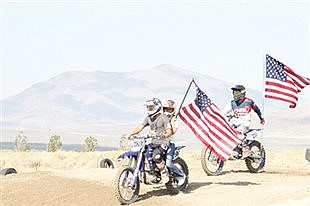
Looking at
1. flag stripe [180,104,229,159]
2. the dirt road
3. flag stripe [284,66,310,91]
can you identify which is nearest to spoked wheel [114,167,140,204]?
the dirt road

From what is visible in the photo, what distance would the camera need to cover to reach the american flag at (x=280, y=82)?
1830 cm

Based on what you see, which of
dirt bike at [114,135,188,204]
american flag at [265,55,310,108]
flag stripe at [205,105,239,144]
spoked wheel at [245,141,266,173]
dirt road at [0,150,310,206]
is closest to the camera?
dirt road at [0,150,310,206]

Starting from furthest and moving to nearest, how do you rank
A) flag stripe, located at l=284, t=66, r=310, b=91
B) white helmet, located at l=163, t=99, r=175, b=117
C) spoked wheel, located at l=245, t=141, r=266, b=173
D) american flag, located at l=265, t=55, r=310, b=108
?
flag stripe, located at l=284, t=66, r=310, b=91
american flag, located at l=265, t=55, r=310, b=108
spoked wheel, located at l=245, t=141, r=266, b=173
white helmet, located at l=163, t=99, r=175, b=117

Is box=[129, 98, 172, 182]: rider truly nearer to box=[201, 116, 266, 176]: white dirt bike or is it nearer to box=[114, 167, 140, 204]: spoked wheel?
box=[114, 167, 140, 204]: spoked wheel

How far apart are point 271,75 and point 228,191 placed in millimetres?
4965

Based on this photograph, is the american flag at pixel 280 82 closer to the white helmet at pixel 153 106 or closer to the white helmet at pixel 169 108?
the white helmet at pixel 169 108

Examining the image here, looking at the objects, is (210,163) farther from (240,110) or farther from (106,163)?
(106,163)

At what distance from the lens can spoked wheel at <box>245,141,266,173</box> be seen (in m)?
17.1

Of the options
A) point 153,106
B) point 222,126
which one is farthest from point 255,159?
point 153,106

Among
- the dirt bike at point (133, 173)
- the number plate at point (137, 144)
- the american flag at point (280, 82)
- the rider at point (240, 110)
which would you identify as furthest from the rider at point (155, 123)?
the american flag at point (280, 82)

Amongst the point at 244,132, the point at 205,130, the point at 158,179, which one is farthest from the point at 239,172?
the point at 158,179

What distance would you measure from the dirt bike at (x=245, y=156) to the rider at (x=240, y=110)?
12.2 inches

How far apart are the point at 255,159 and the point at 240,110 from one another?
1374mm

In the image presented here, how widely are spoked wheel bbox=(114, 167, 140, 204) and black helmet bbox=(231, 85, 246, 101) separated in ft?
13.0
